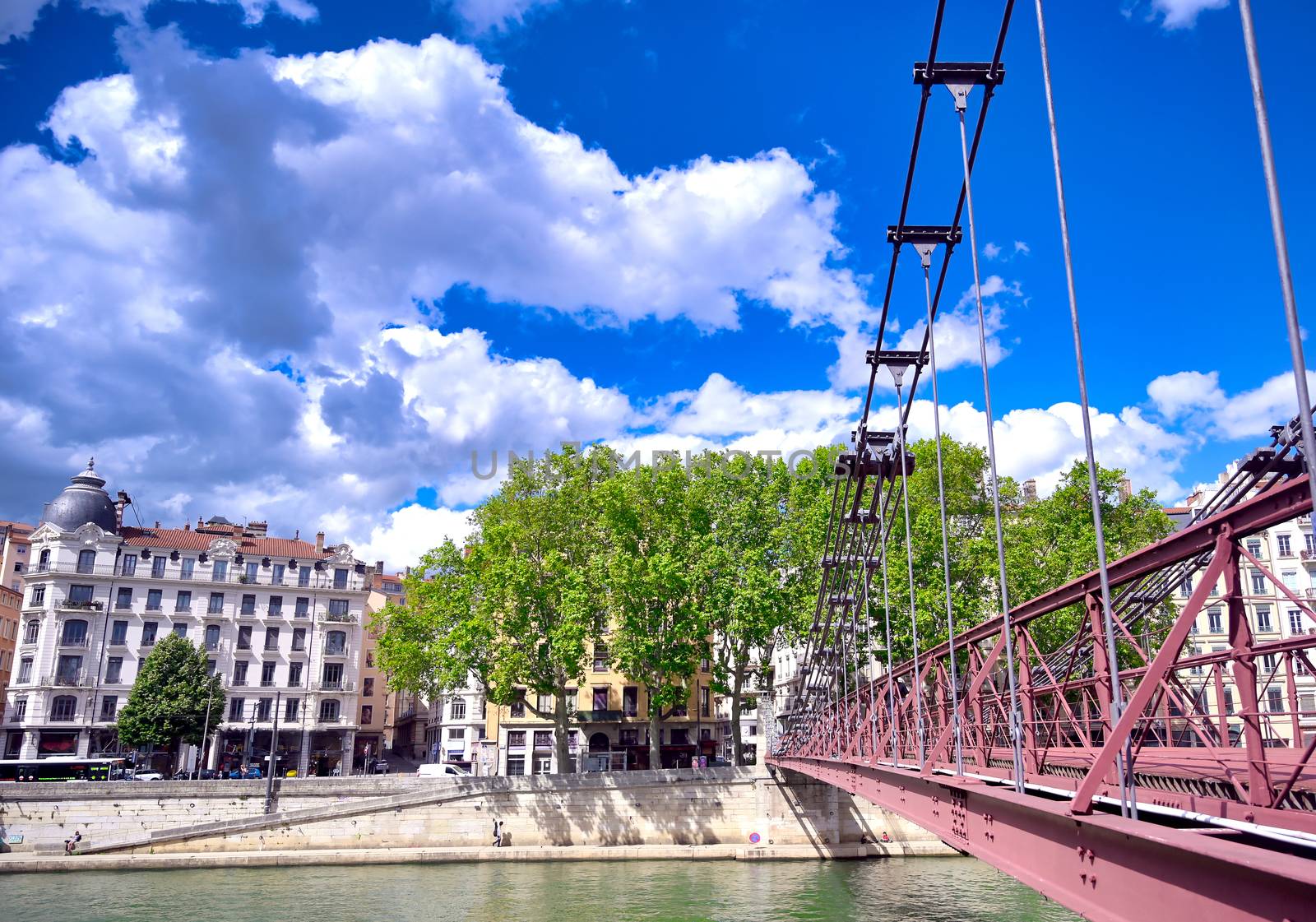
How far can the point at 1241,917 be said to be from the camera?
15.5 ft

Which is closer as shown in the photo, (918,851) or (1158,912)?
(1158,912)

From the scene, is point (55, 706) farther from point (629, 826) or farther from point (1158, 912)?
point (1158, 912)

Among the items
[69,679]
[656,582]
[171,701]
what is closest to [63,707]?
[69,679]

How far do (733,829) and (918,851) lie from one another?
A: 6.03 metres

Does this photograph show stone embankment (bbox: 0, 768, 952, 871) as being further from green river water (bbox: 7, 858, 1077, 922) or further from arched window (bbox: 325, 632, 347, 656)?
arched window (bbox: 325, 632, 347, 656)

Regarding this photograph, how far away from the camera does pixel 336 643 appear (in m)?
51.5

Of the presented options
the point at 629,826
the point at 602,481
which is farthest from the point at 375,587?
the point at 629,826

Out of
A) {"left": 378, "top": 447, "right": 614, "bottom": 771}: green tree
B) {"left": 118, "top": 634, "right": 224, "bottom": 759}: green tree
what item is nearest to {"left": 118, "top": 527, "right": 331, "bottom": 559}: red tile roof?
{"left": 118, "top": 634, "right": 224, "bottom": 759}: green tree

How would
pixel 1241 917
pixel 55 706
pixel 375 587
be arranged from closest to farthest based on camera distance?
1. pixel 1241 917
2. pixel 55 706
3. pixel 375 587

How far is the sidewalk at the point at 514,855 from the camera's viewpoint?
3075 cm

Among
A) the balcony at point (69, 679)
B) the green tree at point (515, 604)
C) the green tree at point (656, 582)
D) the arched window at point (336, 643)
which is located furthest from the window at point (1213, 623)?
the balcony at point (69, 679)

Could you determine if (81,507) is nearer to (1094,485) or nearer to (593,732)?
(593,732)

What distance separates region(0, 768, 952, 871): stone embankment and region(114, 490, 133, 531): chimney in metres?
22.4

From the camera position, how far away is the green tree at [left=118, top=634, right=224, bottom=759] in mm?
42312
